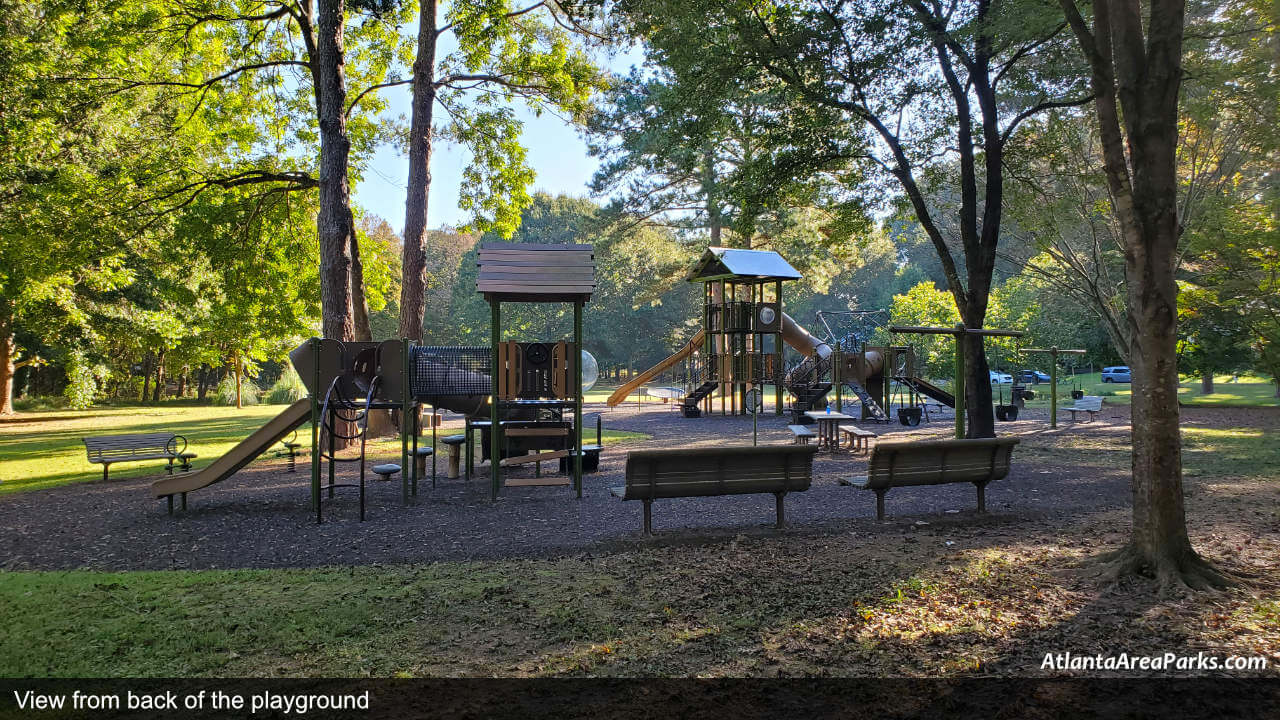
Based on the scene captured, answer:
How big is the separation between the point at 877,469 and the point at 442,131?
1886cm

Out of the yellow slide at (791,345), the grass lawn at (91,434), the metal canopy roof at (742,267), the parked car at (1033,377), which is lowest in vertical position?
the grass lawn at (91,434)

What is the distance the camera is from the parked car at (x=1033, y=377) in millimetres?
42000

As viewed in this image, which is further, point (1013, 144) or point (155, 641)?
point (1013, 144)

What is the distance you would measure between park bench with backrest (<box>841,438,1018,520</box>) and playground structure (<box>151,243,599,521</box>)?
13.1ft

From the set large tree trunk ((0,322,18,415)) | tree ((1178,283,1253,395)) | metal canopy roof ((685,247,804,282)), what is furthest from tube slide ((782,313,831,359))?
large tree trunk ((0,322,18,415))

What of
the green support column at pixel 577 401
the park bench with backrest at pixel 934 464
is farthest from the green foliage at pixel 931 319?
the park bench with backrest at pixel 934 464

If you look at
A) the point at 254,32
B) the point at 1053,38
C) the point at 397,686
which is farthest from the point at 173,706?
the point at 254,32

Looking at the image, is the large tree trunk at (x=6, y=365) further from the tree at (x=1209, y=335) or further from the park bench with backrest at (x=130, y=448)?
the tree at (x=1209, y=335)

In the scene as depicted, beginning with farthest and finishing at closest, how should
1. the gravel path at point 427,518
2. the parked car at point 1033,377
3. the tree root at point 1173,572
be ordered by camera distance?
the parked car at point 1033,377, the gravel path at point 427,518, the tree root at point 1173,572

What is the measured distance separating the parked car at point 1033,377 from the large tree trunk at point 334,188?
37.3m

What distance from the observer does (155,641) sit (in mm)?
4422

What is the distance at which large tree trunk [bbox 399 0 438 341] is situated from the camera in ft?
59.7

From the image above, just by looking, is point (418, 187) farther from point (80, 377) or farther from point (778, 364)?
point (80, 377)

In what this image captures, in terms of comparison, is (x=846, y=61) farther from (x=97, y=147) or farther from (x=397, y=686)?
(x=97, y=147)
